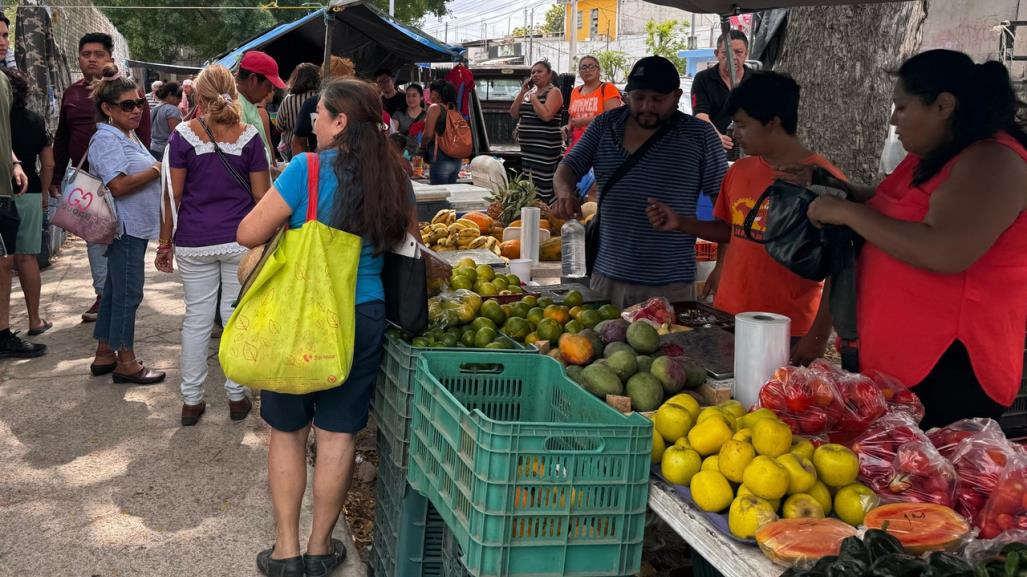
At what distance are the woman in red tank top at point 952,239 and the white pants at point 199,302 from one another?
3.57 metres

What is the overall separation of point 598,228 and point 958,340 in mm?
2406

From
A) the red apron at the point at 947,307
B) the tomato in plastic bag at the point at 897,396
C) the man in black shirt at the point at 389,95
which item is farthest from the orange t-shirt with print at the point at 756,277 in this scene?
the man in black shirt at the point at 389,95

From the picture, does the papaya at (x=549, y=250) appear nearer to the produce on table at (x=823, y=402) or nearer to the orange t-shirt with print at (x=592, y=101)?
the produce on table at (x=823, y=402)

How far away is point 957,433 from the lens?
2.35 m

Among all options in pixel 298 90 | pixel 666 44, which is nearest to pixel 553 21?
pixel 666 44

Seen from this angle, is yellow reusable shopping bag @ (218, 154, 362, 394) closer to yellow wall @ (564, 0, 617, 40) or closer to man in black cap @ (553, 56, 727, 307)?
man in black cap @ (553, 56, 727, 307)

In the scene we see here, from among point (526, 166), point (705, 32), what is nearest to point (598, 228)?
point (526, 166)

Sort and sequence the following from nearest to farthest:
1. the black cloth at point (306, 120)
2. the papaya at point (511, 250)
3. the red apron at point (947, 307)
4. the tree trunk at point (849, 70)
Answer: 1. the red apron at point (947, 307)
2. the papaya at point (511, 250)
3. the black cloth at point (306, 120)
4. the tree trunk at point (849, 70)

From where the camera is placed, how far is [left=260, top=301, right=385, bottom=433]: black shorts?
3529mm

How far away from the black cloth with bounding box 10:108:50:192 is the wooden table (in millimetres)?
6059

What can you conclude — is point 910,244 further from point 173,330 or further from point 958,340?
point 173,330

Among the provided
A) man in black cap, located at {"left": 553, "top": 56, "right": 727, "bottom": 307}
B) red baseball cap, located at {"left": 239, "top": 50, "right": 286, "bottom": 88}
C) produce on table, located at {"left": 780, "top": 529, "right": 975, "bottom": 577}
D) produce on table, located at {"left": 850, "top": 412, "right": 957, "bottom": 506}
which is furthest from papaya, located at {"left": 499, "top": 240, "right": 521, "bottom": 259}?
produce on table, located at {"left": 780, "top": 529, "right": 975, "bottom": 577}

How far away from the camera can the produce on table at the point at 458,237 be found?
6.45 meters

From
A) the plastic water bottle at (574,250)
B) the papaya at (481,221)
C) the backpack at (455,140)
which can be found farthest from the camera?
the backpack at (455,140)
